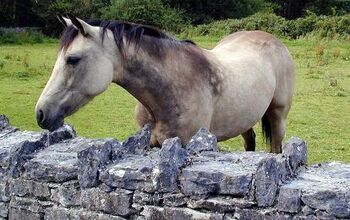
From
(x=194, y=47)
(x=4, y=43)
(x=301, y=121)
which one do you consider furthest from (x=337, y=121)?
(x=4, y=43)

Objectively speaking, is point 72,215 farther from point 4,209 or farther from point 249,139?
point 249,139

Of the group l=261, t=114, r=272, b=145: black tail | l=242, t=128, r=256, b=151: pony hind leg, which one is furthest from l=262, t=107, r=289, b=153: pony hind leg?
l=242, t=128, r=256, b=151: pony hind leg

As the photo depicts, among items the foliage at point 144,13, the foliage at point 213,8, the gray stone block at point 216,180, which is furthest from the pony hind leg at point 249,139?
the foliage at point 213,8

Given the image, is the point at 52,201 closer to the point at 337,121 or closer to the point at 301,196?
the point at 301,196

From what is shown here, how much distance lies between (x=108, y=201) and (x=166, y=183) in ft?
1.25

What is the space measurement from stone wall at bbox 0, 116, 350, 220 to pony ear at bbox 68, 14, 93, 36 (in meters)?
0.99

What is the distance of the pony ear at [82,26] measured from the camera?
463cm

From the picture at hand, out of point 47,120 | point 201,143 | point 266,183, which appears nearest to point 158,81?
point 47,120

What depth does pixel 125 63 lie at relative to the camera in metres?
4.93

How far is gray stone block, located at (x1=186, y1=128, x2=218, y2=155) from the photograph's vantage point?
3724 millimetres

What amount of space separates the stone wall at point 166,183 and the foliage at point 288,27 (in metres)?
19.5

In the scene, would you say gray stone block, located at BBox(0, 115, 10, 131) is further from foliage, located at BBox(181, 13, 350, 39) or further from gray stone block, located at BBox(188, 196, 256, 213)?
foliage, located at BBox(181, 13, 350, 39)

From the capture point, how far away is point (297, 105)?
11375 mm

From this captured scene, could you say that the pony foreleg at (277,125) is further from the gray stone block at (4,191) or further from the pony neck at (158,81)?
the gray stone block at (4,191)
